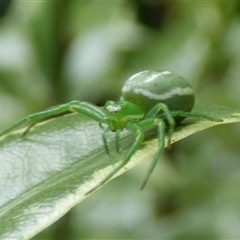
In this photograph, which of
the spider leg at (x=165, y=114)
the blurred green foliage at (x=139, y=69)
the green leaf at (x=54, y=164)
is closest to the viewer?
the green leaf at (x=54, y=164)

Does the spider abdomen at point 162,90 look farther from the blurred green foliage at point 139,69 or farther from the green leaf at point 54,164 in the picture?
the blurred green foliage at point 139,69

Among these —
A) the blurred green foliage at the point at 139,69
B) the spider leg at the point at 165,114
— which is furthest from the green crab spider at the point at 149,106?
the blurred green foliage at the point at 139,69

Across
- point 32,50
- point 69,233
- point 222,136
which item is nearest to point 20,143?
point 69,233

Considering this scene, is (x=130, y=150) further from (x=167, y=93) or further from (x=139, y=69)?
(x=139, y=69)

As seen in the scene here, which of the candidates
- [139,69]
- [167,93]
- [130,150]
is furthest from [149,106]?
[139,69]

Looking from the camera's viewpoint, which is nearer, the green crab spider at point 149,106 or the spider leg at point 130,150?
the spider leg at point 130,150

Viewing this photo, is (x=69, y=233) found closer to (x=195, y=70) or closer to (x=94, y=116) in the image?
(x=94, y=116)

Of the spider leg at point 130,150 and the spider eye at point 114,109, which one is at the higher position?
the spider eye at point 114,109

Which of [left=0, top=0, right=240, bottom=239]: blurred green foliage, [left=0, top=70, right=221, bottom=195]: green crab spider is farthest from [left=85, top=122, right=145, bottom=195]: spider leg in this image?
[left=0, top=0, right=240, bottom=239]: blurred green foliage
